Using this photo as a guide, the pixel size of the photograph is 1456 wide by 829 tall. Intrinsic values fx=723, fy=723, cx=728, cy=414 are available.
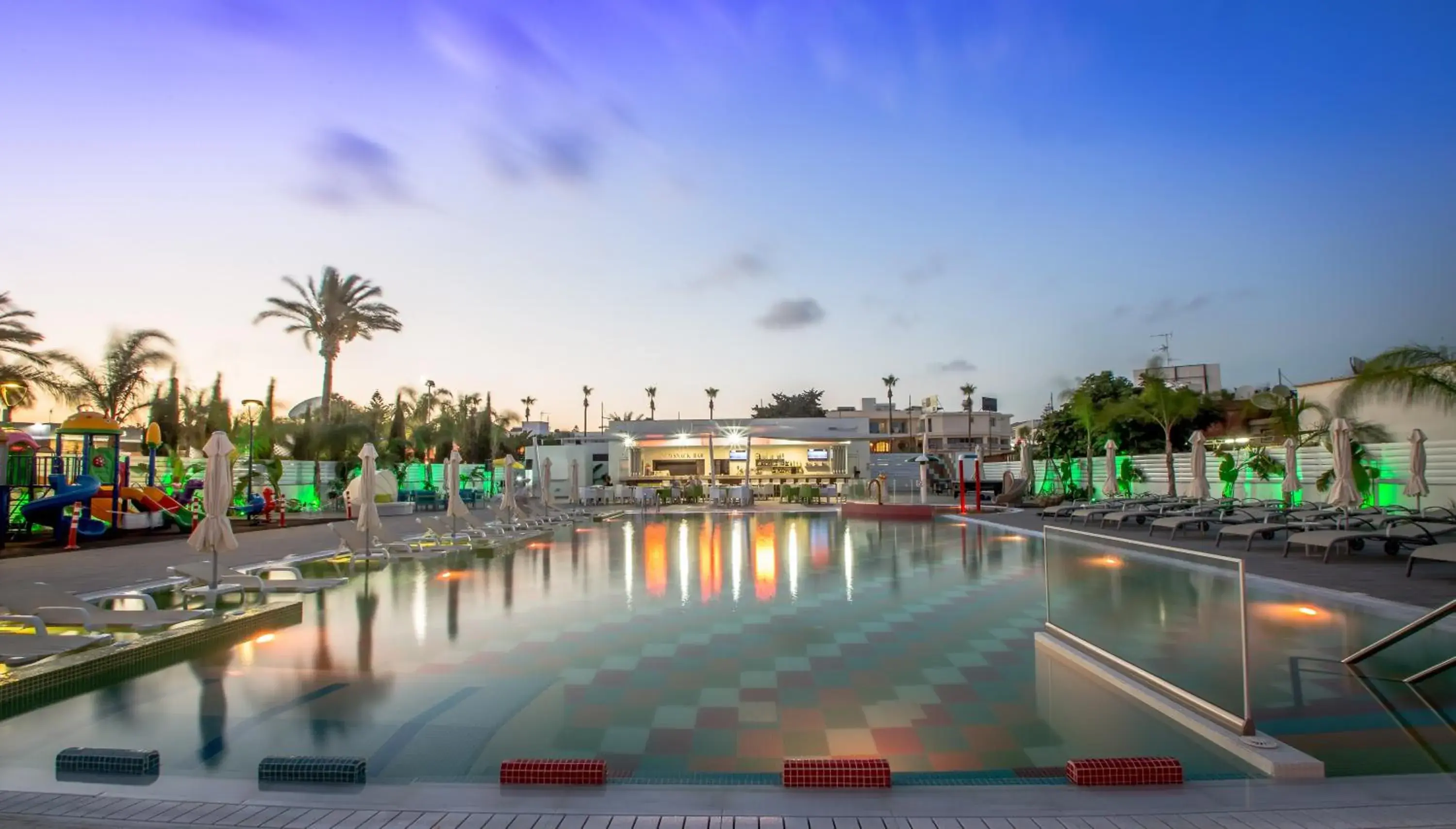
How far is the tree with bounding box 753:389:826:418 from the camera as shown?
62.4 metres

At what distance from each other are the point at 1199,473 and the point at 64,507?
22.4m

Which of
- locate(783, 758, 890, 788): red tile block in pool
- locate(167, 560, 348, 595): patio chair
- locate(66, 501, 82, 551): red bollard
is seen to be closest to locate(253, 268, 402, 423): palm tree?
locate(66, 501, 82, 551): red bollard

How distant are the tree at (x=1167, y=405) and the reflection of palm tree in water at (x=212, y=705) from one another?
21.5 metres

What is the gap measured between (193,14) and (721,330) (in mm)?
22958

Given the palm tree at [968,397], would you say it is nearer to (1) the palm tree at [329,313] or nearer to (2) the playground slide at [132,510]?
(1) the palm tree at [329,313]

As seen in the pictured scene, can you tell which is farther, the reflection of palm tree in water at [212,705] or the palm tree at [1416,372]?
the palm tree at [1416,372]

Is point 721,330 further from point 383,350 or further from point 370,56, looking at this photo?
point 370,56

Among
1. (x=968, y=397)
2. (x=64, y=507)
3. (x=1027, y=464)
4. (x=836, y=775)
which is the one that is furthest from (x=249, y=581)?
(x=968, y=397)

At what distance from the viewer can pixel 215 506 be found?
8109 millimetres

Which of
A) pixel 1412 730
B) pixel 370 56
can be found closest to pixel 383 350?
pixel 370 56

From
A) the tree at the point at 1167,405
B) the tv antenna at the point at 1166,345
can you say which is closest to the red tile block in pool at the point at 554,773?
the tree at the point at 1167,405

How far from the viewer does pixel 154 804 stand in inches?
108

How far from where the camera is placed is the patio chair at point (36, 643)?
17.5ft

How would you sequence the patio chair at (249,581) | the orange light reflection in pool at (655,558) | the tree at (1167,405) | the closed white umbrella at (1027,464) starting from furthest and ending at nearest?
the closed white umbrella at (1027,464) → the tree at (1167,405) → the orange light reflection in pool at (655,558) → the patio chair at (249,581)
